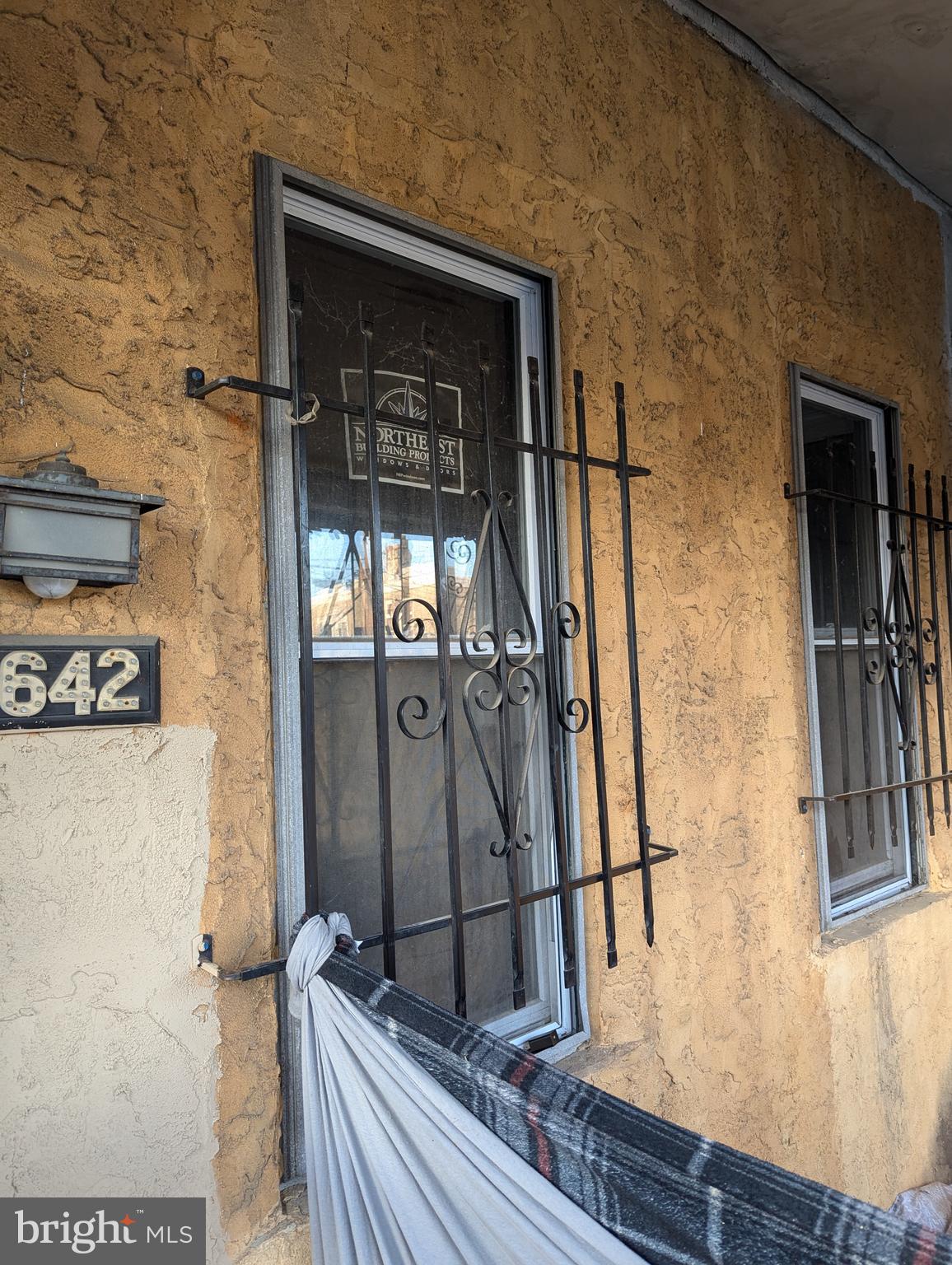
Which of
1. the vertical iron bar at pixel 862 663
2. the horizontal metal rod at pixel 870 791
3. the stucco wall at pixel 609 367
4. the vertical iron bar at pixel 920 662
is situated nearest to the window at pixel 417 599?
the stucco wall at pixel 609 367

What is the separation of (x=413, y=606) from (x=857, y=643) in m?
1.91

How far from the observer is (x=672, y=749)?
2256mm

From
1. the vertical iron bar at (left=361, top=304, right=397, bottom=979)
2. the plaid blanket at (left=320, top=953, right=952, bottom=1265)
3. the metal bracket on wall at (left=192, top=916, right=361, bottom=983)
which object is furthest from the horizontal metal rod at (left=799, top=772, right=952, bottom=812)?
the plaid blanket at (left=320, top=953, right=952, bottom=1265)

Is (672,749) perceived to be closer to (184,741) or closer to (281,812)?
(281,812)

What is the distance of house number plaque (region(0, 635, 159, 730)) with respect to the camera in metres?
1.21

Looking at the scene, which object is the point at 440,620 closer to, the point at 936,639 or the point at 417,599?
A: the point at 417,599

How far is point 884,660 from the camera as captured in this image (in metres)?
3.01

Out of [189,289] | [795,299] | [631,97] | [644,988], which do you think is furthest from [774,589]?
[189,289]

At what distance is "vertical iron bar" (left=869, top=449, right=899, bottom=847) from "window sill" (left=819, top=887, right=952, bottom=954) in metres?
0.19

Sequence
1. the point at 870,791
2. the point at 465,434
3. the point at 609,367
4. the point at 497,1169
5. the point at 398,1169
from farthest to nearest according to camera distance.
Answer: the point at 870,791 → the point at 609,367 → the point at 465,434 → the point at 398,1169 → the point at 497,1169

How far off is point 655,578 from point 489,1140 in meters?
1.50

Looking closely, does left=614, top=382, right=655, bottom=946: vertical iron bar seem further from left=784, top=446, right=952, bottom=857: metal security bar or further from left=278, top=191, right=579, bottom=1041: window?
left=784, top=446, right=952, bottom=857: metal security bar

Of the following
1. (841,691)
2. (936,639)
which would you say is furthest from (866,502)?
(936,639)

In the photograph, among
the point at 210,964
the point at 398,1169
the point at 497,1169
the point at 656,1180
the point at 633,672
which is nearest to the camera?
the point at 656,1180
